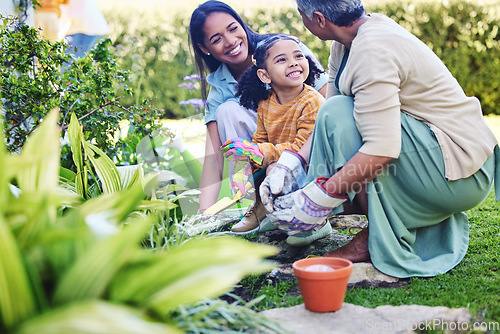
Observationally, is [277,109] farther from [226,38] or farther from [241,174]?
[226,38]

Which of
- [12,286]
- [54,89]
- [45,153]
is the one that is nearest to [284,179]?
[45,153]

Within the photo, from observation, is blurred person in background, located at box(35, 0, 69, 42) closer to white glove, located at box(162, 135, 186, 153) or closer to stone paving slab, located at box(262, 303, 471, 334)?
white glove, located at box(162, 135, 186, 153)

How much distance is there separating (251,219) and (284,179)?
592mm

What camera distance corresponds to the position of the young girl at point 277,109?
2.75 m

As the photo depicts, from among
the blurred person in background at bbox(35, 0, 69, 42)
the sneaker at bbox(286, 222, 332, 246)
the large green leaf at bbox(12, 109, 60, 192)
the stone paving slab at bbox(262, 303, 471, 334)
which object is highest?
the blurred person in background at bbox(35, 0, 69, 42)

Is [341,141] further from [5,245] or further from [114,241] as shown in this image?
[5,245]

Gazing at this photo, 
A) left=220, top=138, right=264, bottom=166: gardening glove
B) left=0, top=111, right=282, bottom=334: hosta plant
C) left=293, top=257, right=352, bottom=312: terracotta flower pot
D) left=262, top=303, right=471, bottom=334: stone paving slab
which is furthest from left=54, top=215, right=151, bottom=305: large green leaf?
left=220, top=138, right=264, bottom=166: gardening glove

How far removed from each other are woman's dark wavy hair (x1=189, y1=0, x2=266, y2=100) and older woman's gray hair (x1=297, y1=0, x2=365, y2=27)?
1.07 m

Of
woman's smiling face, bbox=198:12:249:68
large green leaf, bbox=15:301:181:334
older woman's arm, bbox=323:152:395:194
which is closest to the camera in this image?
large green leaf, bbox=15:301:181:334

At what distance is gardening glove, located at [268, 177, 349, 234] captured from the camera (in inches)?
81.0

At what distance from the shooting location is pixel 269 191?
89.3 inches

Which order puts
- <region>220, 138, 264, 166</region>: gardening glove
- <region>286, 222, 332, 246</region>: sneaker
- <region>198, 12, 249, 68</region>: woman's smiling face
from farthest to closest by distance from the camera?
<region>198, 12, 249, 68</region>: woman's smiling face → <region>220, 138, 264, 166</region>: gardening glove → <region>286, 222, 332, 246</region>: sneaker

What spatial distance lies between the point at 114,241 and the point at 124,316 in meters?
0.16

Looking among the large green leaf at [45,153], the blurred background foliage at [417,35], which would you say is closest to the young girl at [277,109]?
the large green leaf at [45,153]
